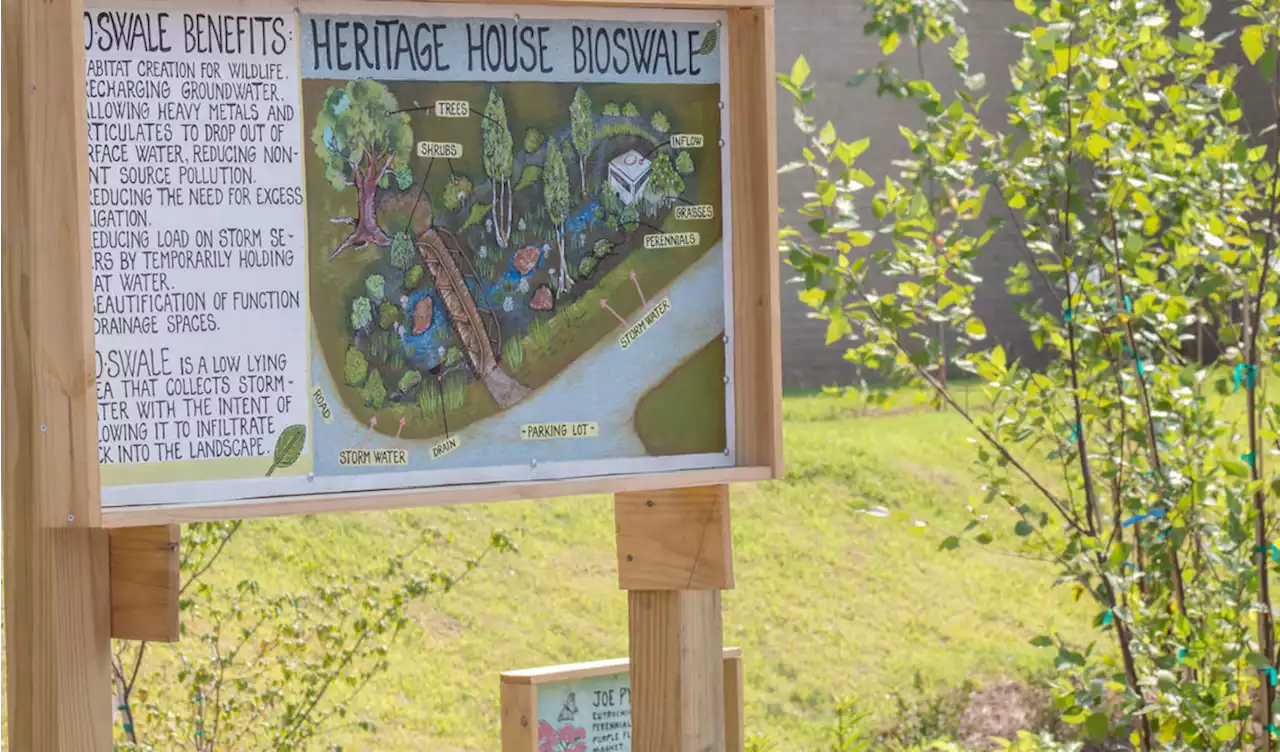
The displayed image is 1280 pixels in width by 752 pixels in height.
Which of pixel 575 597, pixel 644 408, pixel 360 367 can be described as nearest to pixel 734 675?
pixel 644 408

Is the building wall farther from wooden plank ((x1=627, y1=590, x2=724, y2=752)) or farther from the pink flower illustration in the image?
wooden plank ((x1=627, y1=590, x2=724, y2=752))

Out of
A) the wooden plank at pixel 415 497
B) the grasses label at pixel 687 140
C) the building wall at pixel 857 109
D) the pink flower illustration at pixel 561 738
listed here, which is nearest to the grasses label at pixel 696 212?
the grasses label at pixel 687 140

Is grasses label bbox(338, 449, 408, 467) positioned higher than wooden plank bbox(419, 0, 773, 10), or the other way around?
wooden plank bbox(419, 0, 773, 10)

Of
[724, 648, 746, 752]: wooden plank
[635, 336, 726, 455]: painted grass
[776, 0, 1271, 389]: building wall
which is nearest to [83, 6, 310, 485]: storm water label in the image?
[635, 336, 726, 455]: painted grass

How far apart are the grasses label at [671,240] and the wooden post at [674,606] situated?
0.44 meters

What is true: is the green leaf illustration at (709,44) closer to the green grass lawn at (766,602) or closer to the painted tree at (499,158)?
the painted tree at (499,158)

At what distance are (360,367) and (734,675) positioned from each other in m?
1.91

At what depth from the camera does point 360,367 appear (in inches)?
95.6

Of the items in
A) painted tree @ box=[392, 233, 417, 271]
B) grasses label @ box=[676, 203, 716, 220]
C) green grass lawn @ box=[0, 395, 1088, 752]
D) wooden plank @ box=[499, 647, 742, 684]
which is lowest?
green grass lawn @ box=[0, 395, 1088, 752]

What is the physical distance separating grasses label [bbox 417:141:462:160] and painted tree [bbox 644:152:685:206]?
341 millimetres

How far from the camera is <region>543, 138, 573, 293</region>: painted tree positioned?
2.58 m

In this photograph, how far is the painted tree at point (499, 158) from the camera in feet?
8.30

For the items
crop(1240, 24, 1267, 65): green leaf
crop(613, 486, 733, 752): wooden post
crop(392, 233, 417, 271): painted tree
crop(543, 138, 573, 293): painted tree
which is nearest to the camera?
crop(392, 233, 417, 271): painted tree

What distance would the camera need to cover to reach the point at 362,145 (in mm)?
2426
